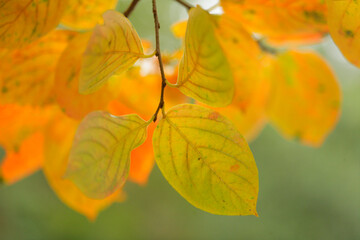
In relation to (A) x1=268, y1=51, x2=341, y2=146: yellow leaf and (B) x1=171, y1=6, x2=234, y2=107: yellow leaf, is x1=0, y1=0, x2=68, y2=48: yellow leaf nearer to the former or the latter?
(B) x1=171, y1=6, x2=234, y2=107: yellow leaf

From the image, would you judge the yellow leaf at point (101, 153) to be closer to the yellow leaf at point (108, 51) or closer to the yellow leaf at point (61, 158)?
the yellow leaf at point (108, 51)

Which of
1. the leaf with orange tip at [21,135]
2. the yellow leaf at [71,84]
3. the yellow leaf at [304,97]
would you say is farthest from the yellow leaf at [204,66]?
the yellow leaf at [304,97]

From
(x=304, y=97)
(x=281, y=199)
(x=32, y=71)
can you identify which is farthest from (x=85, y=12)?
(x=281, y=199)

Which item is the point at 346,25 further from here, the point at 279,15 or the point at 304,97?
the point at 304,97

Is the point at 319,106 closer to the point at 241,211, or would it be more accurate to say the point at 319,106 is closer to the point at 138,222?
the point at 241,211

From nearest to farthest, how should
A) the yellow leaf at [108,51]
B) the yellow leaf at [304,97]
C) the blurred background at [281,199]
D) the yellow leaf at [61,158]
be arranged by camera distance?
the yellow leaf at [108,51], the yellow leaf at [61,158], the yellow leaf at [304,97], the blurred background at [281,199]

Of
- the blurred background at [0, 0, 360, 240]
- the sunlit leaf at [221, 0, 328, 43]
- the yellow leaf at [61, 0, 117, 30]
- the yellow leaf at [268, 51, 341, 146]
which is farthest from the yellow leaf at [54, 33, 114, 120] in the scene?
the blurred background at [0, 0, 360, 240]

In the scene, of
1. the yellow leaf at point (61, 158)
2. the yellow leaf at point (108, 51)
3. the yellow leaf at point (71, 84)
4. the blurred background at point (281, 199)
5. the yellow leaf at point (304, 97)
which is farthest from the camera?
the blurred background at point (281, 199)

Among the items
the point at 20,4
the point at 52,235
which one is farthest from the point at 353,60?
the point at 52,235
